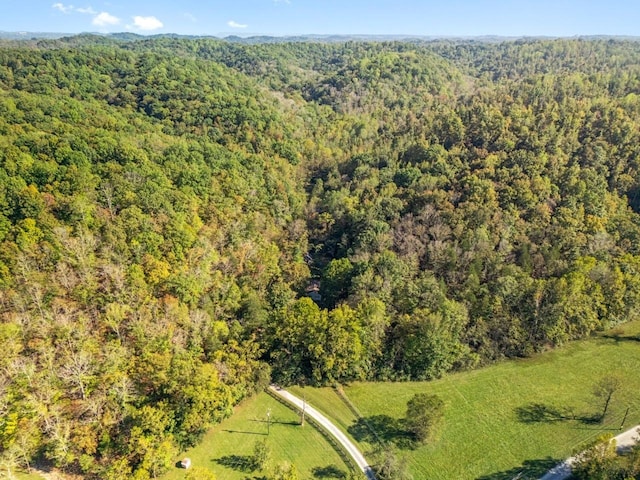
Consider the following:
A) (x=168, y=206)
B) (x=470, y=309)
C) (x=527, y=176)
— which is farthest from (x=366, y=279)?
(x=527, y=176)

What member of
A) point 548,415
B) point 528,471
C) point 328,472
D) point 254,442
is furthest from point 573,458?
point 254,442

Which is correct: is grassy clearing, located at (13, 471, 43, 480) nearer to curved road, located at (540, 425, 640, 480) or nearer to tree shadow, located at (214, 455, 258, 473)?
tree shadow, located at (214, 455, 258, 473)

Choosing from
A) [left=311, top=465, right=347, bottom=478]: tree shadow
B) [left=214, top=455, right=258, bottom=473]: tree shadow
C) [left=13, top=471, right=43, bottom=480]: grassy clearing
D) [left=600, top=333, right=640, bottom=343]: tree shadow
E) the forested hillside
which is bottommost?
[left=311, top=465, right=347, bottom=478]: tree shadow

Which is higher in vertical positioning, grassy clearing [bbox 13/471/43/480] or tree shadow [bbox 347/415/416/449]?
grassy clearing [bbox 13/471/43/480]

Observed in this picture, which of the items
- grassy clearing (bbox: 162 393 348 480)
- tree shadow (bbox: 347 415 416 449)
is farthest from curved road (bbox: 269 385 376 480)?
tree shadow (bbox: 347 415 416 449)

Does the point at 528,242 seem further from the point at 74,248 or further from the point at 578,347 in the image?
the point at 74,248

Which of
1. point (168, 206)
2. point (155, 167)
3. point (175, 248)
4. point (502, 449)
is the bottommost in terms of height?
point (502, 449)
